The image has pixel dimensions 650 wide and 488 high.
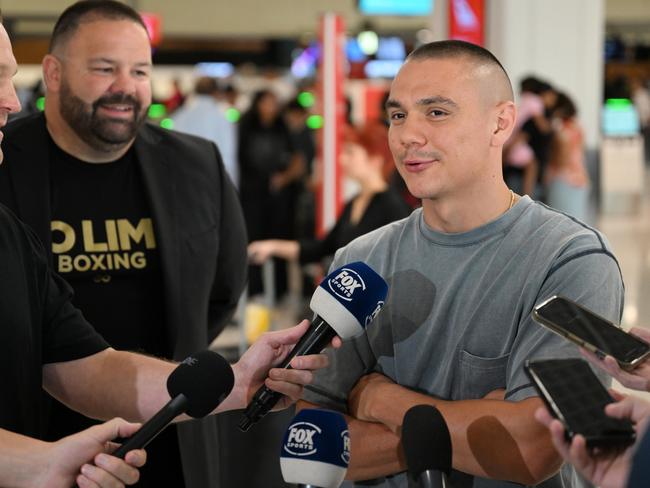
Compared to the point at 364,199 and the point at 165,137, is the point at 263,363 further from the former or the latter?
the point at 364,199

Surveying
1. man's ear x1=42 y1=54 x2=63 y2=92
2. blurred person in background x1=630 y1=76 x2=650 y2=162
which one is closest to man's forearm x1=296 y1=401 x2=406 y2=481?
man's ear x1=42 y1=54 x2=63 y2=92

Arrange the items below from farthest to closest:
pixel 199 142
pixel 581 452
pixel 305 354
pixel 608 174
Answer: pixel 608 174 → pixel 199 142 → pixel 305 354 → pixel 581 452

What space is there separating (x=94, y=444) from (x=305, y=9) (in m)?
23.6

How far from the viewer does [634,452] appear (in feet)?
4.62

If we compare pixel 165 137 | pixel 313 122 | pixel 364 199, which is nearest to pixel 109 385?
pixel 165 137

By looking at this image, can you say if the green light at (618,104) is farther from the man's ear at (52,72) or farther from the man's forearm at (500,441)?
the man's forearm at (500,441)

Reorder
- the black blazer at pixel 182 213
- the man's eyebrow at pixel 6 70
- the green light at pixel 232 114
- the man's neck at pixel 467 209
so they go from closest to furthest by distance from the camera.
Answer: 1. the man's eyebrow at pixel 6 70
2. the man's neck at pixel 467 209
3. the black blazer at pixel 182 213
4. the green light at pixel 232 114

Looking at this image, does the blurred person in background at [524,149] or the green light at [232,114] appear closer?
the blurred person in background at [524,149]

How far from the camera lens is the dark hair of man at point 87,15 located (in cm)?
336

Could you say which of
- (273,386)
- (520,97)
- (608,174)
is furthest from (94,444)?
(608,174)

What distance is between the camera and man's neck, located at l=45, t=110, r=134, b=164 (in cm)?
331

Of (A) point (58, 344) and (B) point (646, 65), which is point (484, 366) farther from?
(B) point (646, 65)

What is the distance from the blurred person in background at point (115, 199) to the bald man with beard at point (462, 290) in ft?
3.14

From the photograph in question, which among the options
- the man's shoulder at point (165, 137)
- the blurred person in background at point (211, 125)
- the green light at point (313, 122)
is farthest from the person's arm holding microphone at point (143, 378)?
the green light at point (313, 122)
